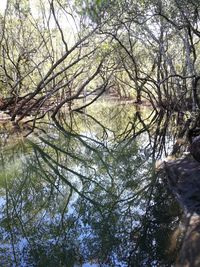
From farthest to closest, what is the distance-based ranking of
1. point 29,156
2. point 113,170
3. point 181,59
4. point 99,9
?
1. point 181,59
2. point 99,9
3. point 29,156
4. point 113,170

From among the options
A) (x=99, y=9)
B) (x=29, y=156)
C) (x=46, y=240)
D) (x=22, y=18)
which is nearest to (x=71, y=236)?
(x=46, y=240)

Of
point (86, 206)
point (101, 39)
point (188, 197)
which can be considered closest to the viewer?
point (188, 197)

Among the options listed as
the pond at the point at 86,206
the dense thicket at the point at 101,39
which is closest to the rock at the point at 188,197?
the pond at the point at 86,206

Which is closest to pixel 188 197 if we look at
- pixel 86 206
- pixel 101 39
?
pixel 86 206

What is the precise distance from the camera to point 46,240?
20.3 feet

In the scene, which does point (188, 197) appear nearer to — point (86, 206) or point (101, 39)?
point (86, 206)

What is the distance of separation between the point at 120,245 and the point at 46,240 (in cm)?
129

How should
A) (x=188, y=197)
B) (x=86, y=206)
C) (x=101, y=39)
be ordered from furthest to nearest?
Result: (x=101, y=39) → (x=86, y=206) → (x=188, y=197)

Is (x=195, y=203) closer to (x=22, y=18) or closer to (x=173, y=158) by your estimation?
(x=173, y=158)

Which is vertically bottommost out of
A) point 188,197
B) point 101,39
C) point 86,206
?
point 86,206

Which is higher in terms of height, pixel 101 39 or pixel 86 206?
pixel 101 39

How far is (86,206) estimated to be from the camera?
7.81 meters

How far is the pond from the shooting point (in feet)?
18.6

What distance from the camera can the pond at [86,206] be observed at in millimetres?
5676
